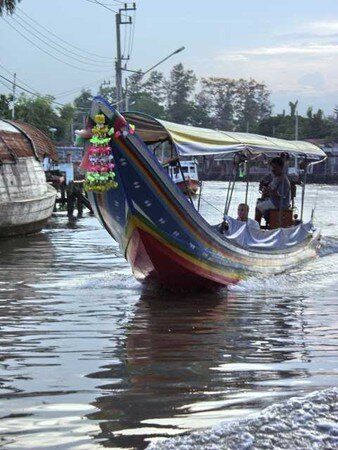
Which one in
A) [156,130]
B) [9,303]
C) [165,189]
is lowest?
[9,303]

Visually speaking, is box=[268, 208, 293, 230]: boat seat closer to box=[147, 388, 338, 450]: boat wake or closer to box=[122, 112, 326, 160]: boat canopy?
box=[122, 112, 326, 160]: boat canopy

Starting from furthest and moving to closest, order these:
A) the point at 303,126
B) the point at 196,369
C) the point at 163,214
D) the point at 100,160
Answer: the point at 303,126 → the point at 163,214 → the point at 100,160 → the point at 196,369

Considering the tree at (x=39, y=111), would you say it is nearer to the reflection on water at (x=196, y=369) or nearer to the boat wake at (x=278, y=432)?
the reflection on water at (x=196, y=369)

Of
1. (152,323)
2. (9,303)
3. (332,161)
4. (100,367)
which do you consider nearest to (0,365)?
(100,367)

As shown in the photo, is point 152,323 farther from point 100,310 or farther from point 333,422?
point 333,422

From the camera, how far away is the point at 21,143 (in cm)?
2122

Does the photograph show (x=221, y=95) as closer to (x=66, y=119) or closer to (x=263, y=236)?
(x=66, y=119)

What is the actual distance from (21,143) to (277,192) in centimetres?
956

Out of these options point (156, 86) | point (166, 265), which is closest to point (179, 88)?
point (156, 86)

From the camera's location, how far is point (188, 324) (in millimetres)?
8117

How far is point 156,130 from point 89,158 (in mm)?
1199

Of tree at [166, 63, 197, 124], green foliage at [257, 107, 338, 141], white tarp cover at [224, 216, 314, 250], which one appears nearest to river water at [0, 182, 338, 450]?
white tarp cover at [224, 216, 314, 250]

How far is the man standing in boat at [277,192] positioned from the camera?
14.0m

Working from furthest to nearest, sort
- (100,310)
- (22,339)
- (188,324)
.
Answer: (100,310), (188,324), (22,339)
